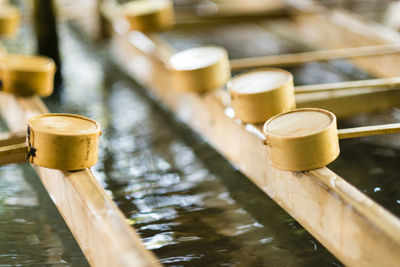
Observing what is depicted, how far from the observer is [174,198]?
3.00 metres

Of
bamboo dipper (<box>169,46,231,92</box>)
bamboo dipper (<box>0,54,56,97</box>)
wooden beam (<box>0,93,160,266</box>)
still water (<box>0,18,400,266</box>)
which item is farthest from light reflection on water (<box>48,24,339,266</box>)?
bamboo dipper (<box>0,54,56,97</box>)

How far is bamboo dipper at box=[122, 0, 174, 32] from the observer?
4.87m

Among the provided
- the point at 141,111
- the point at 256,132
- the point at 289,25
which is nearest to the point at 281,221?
the point at 256,132

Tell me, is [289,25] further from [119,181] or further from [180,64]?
[119,181]

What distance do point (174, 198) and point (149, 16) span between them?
2.38 m

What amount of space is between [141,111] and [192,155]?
88cm

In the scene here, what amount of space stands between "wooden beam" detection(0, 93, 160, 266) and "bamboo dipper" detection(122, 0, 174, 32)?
237 cm

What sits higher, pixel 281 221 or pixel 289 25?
pixel 289 25

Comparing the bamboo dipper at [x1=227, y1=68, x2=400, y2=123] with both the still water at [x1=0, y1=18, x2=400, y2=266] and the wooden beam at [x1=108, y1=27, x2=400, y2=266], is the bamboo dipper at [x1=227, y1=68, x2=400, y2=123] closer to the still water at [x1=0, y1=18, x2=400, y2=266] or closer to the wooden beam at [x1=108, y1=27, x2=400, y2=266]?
the wooden beam at [x1=108, y1=27, x2=400, y2=266]

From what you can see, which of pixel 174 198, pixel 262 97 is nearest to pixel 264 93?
pixel 262 97

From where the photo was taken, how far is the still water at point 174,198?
98.4 inches

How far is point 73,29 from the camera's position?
6.30 meters

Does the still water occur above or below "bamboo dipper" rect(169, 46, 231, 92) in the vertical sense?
below

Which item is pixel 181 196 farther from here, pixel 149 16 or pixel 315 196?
pixel 149 16
